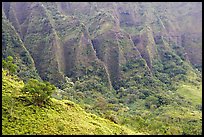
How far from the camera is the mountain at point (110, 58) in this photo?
71.8m

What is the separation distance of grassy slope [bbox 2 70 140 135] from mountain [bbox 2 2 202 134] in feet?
86.5

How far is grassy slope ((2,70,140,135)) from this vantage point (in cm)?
2612

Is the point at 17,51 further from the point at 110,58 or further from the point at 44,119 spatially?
the point at 44,119

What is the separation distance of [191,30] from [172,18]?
31.3ft

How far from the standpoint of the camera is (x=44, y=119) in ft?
90.2

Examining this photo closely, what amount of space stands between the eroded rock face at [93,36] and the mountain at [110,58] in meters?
0.23

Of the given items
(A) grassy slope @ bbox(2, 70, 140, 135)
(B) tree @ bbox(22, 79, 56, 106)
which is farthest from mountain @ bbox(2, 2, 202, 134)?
(B) tree @ bbox(22, 79, 56, 106)

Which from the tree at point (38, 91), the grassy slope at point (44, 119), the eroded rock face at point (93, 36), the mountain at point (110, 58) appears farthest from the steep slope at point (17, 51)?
the tree at point (38, 91)

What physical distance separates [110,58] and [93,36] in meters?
9.28

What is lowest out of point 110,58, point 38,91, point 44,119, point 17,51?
point 110,58

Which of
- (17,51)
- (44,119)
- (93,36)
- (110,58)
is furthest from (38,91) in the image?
(93,36)

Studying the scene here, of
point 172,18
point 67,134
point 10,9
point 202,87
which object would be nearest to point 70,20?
point 10,9

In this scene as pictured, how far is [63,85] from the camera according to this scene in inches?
2987

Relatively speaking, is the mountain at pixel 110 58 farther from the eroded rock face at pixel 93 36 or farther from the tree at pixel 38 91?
the tree at pixel 38 91
